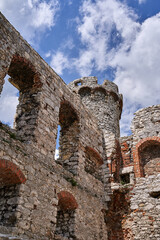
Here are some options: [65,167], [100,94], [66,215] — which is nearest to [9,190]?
[66,215]

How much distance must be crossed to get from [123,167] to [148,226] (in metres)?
2.77

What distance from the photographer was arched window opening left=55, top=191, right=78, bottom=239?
723 cm

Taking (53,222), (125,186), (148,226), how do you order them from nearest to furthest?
(53,222), (148,226), (125,186)

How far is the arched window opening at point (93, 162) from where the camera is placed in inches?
385

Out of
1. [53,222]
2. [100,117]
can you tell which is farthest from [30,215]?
[100,117]

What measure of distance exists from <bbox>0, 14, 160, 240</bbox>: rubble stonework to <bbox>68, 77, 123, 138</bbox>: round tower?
10.6 feet

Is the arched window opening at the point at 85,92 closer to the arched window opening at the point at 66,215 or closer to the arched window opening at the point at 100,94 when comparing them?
the arched window opening at the point at 100,94

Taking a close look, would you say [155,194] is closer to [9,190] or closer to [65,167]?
[65,167]

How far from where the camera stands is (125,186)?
9617 mm

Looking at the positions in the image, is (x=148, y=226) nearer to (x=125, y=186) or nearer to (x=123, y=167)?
(x=125, y=186)

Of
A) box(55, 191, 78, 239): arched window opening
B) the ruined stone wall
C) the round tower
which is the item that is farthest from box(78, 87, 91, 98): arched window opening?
box(55, 191, 78, 239): arched window opening

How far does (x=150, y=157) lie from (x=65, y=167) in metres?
3.91

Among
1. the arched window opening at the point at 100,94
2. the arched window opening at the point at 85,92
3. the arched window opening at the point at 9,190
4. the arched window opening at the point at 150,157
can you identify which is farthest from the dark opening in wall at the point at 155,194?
the arched window opening at the point at 85,92

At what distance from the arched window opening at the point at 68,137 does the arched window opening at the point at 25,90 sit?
5.18 feet
